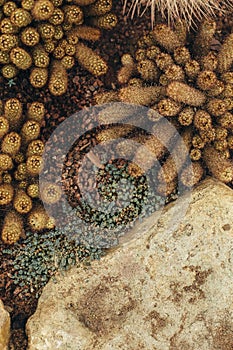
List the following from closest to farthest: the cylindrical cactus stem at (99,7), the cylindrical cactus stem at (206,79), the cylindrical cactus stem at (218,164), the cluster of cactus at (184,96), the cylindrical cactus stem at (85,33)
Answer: the cylindrical cactus stem at (206,79), the cluster of cactus at (184,96), the cylindrical cactus stem at (218,164), the cylindrical cactus stem at (99,7), the cylindrical cactus stem at (85,33)

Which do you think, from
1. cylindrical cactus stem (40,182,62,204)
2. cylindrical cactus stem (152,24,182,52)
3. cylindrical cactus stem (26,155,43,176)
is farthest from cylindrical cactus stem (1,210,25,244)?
cylindrical cactus stem (152,24,182,52)

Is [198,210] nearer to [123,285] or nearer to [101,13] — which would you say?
[123,285]

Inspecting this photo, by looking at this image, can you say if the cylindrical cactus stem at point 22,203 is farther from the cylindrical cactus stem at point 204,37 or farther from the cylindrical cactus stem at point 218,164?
the cylindrical cactus stem at point 204,37

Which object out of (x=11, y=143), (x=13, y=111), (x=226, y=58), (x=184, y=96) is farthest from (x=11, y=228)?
(x=226, y=58)

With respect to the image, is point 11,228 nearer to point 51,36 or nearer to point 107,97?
point 107,97

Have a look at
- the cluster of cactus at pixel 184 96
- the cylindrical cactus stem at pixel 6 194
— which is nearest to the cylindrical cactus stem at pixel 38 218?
the cylindrical cactus stem at pixel 6 194

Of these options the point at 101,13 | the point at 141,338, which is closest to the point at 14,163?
the point at 101,13
